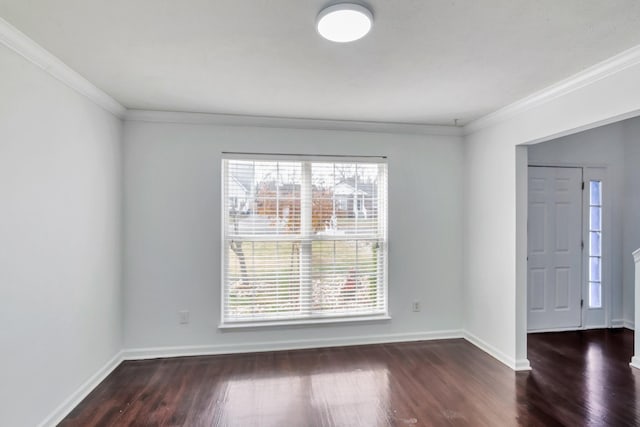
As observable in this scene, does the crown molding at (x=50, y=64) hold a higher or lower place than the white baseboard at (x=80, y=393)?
higher

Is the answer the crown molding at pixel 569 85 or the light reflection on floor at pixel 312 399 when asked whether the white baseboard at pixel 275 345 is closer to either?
the light reflection on floor at pixel 312 399

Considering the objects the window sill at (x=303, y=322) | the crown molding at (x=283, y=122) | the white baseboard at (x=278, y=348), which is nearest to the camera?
the white baseboard at (x=278, y=348)

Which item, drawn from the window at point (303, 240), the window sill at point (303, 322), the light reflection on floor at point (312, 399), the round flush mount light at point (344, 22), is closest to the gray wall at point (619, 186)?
the window at point (303, 240)

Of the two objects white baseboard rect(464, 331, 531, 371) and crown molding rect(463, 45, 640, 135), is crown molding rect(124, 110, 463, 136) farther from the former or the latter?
white baseboard rect(464, 331, 531, 371)

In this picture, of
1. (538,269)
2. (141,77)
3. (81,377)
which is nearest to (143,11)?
(141,77)

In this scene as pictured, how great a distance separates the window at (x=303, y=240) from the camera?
138 inches

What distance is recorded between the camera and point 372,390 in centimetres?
270

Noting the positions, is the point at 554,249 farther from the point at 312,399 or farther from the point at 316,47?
the point at 316,47

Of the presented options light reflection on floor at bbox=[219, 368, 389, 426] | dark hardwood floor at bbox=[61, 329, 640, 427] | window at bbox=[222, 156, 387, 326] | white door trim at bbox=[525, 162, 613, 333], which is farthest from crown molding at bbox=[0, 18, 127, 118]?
white door trim at bbox=[525, 162, 613, 333]

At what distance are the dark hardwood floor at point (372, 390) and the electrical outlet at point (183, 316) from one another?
350 millimetres

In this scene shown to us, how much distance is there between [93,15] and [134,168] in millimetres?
1847

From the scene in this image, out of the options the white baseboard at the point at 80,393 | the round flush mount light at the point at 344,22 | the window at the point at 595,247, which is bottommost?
the white baseboard at the point at 80,393

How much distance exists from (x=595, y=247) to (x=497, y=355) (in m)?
2.22

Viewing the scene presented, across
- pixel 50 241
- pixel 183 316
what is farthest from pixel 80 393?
pixel 50 241
